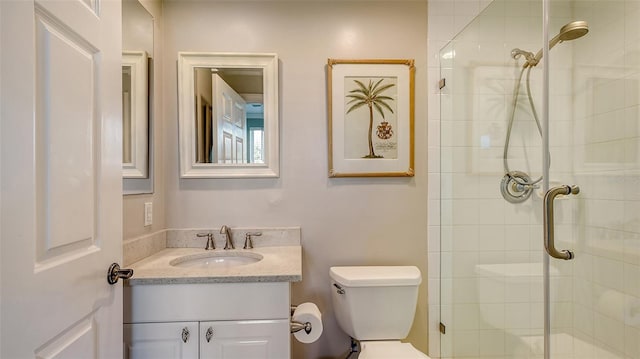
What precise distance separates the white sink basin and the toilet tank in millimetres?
483

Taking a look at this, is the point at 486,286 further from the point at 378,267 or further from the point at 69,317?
the point at 69,317

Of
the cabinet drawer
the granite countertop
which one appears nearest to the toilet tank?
the granite countertop

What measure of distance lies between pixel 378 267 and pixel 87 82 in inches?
58.0

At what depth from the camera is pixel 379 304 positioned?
1494 millimetres

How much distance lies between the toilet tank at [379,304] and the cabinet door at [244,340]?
0.44 meters

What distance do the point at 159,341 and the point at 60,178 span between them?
734 mm

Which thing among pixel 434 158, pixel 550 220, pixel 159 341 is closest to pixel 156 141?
pixel 159 341

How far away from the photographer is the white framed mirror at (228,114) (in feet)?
5.42

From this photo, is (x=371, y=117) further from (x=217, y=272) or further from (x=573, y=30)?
(x=217, y=272)

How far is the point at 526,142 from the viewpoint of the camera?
1.36m

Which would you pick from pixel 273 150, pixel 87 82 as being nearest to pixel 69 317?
pixel 87 82

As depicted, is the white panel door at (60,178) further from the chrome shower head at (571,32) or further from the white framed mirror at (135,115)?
the chrome shower head at (571,32)

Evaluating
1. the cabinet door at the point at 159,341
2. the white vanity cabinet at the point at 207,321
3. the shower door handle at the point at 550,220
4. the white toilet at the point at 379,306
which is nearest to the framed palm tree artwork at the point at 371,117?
the white toilet at the point at 379,306

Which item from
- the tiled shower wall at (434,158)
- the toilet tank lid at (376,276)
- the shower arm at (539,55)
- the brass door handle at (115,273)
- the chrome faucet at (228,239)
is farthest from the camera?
the tiled shower wall at (434,158)
